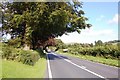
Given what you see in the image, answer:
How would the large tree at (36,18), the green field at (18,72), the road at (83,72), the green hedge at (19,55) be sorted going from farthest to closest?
the large tree at (36,18), the green hedge at (19,55), the road at (83,72), the green field at (18,72)

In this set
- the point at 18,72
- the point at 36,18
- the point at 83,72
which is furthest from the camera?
the point at 36,18

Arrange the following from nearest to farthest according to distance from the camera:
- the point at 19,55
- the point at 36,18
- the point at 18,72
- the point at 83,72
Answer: the point at 18,72
the point at 83,72
the point at 19,55
the point at 36,18

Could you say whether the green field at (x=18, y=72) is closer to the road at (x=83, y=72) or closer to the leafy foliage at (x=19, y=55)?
the road at (x=83, y=72)

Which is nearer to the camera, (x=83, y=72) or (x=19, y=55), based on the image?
(x=83, y=72)

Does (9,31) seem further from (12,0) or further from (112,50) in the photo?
(112,50)

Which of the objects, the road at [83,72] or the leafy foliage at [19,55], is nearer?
the road at [83,72]

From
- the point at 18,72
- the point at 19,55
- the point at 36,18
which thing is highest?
the point at 36,18

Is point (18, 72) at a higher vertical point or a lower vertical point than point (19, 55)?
lower

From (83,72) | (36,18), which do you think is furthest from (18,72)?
(36,18)

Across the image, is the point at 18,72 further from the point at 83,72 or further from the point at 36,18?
the point at 36,18

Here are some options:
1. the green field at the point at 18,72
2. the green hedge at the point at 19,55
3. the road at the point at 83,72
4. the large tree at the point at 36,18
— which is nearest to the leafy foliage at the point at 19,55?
the green hedge at the point at 19,55

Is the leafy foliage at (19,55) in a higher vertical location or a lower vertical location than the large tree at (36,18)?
lower

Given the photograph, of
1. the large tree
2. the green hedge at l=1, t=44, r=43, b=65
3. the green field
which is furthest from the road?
the large tree

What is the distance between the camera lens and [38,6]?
1264 inches
